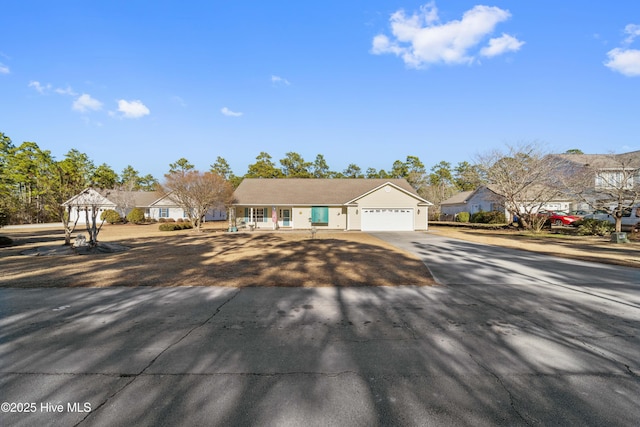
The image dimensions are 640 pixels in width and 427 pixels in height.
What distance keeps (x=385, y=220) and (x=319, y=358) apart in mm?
23757

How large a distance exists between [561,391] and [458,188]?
Result: 70.5 meters

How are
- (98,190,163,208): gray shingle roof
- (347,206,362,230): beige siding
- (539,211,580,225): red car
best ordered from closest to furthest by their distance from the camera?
(347,206,362,230): beige siding → (539,211,580,225): red car → (98,190,163,208): gray shingle roof

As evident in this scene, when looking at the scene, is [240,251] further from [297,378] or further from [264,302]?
[297,378]

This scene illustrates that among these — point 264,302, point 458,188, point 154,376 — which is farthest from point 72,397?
point 458,188

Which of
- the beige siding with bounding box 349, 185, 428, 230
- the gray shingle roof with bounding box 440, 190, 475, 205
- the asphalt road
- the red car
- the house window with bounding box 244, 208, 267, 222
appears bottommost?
the asphalt road

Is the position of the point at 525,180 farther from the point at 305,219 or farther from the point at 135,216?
the point at 135,216

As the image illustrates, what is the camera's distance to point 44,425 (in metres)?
2.51

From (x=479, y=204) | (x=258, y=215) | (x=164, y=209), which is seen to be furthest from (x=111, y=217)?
(x=479, y=204)

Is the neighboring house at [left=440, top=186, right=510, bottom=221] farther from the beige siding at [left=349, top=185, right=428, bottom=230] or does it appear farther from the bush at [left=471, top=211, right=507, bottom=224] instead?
the beige siding at [left=349, top=185, right=428, bottom=230]

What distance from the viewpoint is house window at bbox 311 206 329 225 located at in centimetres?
2808

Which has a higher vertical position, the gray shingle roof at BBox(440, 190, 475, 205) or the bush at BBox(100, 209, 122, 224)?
the gray shingle roof at BBox(440, 190, 475, 205)

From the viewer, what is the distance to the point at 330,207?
92.2ft

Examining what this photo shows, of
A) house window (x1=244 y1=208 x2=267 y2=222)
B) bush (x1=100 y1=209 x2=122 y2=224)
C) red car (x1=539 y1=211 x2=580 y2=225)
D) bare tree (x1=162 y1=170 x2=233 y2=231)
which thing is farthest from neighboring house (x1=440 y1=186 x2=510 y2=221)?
bush (x1=100 y1=209 x2=122 y2=224)

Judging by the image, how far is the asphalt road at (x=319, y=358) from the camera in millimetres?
2691
